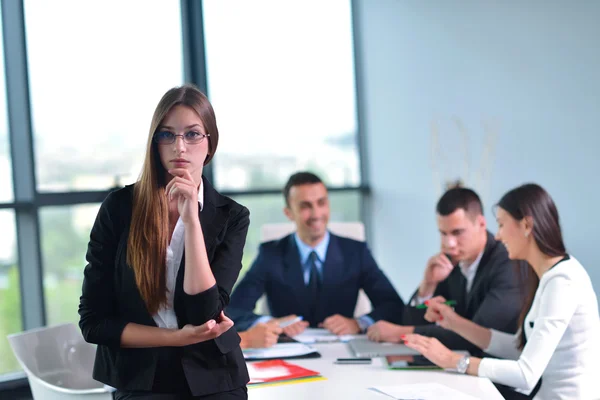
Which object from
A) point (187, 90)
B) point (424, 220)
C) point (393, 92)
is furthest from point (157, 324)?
point (393, 92)

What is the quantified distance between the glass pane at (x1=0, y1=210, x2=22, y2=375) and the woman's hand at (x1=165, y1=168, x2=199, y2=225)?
2.83 metres

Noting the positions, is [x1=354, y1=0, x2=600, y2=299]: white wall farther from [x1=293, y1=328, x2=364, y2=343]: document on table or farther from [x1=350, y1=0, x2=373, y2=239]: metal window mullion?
[x1=293, y1=328, x2=364, y2=343]: document on table

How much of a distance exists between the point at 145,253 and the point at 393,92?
13.8 ft

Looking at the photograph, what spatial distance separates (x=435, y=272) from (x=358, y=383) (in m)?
1.09

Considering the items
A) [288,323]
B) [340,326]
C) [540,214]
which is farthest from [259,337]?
[540,214]

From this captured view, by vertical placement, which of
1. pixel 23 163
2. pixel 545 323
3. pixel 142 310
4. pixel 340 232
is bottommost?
pixel 545 323

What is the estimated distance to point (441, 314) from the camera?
9.66ft

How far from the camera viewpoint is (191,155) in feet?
5.85

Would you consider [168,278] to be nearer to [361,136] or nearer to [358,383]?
[358,383]

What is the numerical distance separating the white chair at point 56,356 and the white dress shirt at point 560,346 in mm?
1570

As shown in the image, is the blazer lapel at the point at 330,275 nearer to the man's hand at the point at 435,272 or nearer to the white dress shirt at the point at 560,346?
the man's hand at the point at 435,272

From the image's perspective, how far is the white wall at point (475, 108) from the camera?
12.5 ft

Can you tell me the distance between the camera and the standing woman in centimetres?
170

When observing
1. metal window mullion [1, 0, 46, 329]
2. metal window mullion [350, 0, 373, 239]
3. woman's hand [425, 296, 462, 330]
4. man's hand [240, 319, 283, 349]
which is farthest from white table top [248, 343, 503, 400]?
metal window mullion [350, 0, 373, 239]
